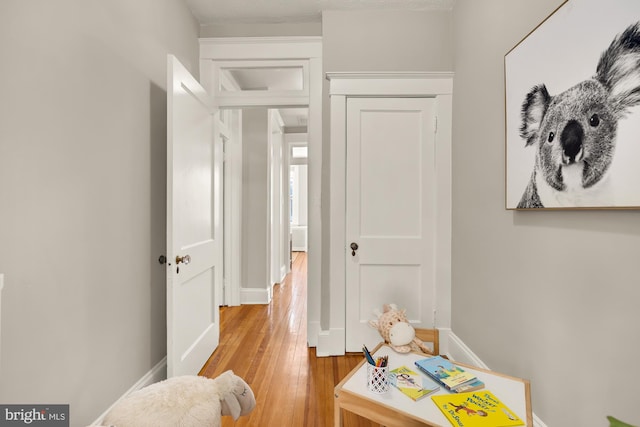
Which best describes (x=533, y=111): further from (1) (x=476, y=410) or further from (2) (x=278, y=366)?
(2) (x=278, y=366)

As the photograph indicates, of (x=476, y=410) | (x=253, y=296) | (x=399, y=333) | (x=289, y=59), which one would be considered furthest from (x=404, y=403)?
(x=253, y=296)

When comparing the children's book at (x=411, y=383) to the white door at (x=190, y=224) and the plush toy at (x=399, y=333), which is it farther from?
the white door at (x=190, y=224)

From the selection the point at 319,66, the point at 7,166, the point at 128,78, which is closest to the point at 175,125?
the point at 128,78

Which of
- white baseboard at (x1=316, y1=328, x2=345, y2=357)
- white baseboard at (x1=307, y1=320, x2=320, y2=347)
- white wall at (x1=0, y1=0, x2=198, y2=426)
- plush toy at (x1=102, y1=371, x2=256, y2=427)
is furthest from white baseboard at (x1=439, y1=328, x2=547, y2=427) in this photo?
white wall at (x1=0, y1=0, x2=198, y2=426)

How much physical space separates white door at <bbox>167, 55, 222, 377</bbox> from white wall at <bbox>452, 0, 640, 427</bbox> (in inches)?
72.7

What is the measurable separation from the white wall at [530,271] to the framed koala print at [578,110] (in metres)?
0.07

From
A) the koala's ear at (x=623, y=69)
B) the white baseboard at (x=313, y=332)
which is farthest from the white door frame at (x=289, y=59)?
the koala's ear at (x=623, y=69)

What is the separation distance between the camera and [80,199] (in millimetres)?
1376

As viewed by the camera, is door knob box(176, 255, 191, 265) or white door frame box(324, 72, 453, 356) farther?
white door frame box(324, 72, 453, 356)

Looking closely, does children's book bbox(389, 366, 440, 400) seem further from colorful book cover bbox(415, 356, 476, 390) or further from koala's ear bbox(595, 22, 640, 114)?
koala's ear bbox(595, 22, 640, 114)

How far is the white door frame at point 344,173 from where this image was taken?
2482mm

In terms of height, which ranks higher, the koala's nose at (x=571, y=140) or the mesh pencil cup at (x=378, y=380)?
the koala's nose at (x=571, y=140)

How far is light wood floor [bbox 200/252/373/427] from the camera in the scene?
70.6 inches

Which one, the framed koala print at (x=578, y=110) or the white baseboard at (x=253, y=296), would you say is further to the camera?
the white baseboard at (x=253, y=296)
